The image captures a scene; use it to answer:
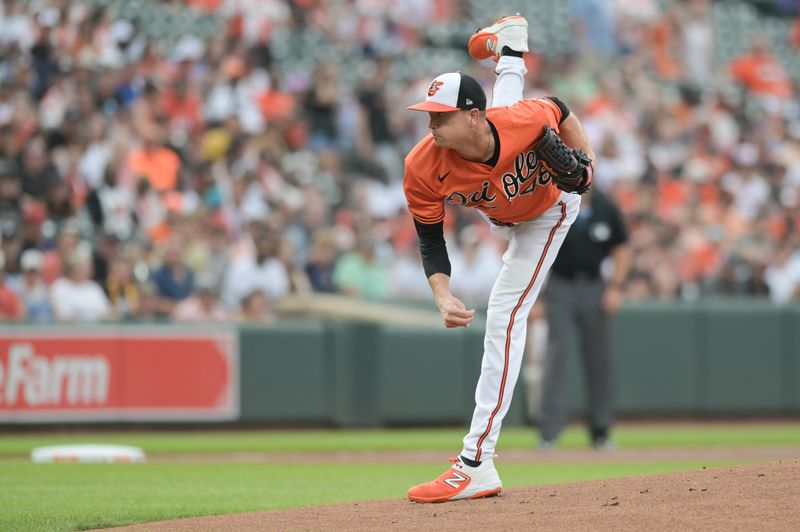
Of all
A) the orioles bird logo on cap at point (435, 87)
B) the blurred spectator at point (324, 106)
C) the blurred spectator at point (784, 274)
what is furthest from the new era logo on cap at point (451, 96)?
the blurred spectator at point (784, 274)

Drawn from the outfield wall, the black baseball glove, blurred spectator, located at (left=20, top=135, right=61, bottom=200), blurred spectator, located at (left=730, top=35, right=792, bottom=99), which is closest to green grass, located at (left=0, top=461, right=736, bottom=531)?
the black baseball glove

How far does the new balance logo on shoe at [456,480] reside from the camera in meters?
5.99

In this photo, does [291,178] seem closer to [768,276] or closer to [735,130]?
[768,276]

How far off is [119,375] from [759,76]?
14.4 m

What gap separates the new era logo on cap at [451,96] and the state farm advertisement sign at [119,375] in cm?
727

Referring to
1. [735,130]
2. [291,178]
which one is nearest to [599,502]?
[291,178]

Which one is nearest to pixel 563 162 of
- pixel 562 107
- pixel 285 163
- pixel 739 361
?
A: pixel 562 107

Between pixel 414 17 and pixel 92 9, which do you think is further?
pixel 414 17

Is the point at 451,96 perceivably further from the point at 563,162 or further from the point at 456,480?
the point at 456,480

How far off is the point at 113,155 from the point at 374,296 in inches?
130

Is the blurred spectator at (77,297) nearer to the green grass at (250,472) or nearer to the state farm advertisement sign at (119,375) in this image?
the state farm advertisement sign at (119,375)

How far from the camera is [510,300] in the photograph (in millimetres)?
6121

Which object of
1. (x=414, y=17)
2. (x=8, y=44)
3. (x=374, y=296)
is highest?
(x=414, y=17)

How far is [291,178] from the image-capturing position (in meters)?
15.5
